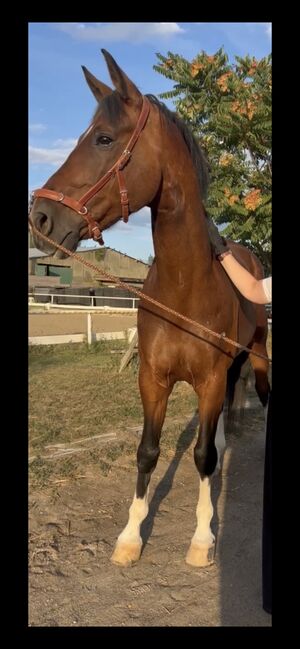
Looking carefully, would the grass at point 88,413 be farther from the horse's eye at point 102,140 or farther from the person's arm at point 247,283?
the horse's eye at point 102,140

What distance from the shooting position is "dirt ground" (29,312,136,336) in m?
13.6

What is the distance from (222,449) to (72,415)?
2093 mm

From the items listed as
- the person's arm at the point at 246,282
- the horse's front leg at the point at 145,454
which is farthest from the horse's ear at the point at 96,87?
the horse's front leg at the point at 145,454

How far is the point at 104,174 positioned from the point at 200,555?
2192 millimetres

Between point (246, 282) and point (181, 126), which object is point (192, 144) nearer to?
point (181, 126)

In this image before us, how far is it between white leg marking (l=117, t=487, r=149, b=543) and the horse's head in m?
1.64

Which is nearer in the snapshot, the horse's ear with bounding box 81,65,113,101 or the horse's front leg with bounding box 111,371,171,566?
the horse's ear with bounding box 81,65,113,101

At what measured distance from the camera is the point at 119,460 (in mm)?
4215

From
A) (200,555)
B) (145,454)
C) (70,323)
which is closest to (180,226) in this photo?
(145,454)

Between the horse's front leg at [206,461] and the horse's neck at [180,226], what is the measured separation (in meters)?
0.70

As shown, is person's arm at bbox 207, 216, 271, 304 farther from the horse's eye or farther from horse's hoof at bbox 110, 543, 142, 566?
horse's hoof at bbox 110, 543, 142, 566

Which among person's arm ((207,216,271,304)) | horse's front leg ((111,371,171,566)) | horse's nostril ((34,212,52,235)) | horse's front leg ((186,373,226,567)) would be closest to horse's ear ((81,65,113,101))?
horse's nostril ((34,212,52,235))

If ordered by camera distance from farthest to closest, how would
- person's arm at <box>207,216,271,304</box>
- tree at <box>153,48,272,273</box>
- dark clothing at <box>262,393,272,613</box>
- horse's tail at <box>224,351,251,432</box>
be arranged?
tree at <box>153,48,272,273</box> → horse's tail at <box>224,351,251,432</box> → person's arm at <box>207,216,271,304</box> → dark clothing at <box>262,393,272,613</box>
